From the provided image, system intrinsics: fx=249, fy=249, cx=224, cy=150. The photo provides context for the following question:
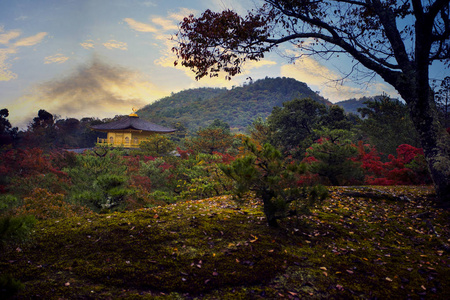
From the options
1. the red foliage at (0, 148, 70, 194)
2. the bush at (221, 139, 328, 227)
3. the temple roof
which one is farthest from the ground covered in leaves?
the temple roof

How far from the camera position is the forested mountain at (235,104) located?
6144cm

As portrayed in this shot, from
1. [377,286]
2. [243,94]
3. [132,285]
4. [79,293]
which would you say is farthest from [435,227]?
[243,94]

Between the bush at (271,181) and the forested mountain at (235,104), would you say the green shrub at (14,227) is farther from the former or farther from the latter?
the forested mountain at (235,104)

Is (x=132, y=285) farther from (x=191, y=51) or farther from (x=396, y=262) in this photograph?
(x=191, y=51)

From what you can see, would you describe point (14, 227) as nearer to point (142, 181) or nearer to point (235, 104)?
point (142, 181)

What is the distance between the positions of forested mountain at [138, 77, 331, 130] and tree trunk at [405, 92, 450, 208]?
5286cm

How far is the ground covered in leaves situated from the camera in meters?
1.95

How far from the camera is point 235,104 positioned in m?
68.2

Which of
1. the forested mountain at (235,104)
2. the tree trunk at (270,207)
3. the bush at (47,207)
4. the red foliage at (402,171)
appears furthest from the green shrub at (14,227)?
the forested mountain at (235,104)

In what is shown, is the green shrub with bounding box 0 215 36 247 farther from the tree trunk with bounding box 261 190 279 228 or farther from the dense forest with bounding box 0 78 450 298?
the tree trunk with bounding box 261 190 279 228

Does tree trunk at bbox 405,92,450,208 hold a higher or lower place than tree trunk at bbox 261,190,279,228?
higher

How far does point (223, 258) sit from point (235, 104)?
221ft

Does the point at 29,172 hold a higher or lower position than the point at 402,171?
lower

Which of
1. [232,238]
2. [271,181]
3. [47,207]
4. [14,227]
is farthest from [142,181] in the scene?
[14,227]
